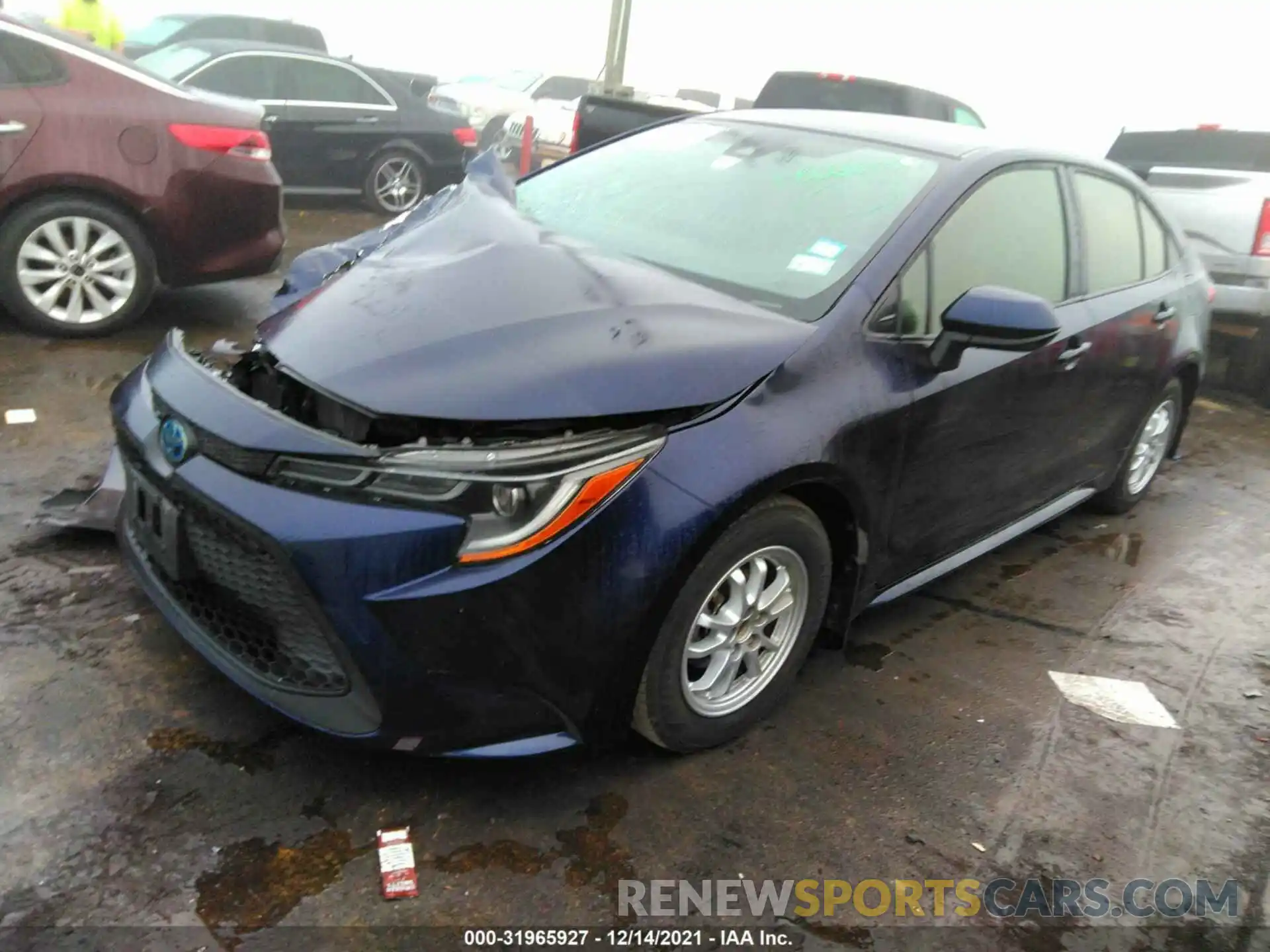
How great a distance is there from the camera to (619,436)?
2285 mm

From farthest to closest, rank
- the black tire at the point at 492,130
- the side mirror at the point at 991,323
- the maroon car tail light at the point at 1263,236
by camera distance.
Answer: the black tire at the point at 492,130, the maroon car tail light at the point at 1263,236, the side mirror at the point at 991,323

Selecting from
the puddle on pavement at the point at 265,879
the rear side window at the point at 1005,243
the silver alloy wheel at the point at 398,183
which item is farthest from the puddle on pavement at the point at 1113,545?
the silver alloy wheel at the point at 398,183

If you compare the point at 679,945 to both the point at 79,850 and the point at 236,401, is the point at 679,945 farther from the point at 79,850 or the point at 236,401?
the point at 236,401

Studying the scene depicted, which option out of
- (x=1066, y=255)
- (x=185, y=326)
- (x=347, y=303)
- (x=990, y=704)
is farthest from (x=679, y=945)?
(x=185, y=326)

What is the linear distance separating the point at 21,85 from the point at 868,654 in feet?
15.7

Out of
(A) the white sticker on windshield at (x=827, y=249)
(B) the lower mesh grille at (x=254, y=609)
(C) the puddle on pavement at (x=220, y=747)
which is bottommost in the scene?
(C) the puddle on pavement at (x=220, y=747)

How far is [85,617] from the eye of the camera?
302cm

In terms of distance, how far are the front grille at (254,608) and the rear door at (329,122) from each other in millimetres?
7701

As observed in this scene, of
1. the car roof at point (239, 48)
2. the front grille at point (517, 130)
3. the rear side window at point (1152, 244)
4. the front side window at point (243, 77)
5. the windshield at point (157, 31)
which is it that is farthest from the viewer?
the front grille at point (517, 130)

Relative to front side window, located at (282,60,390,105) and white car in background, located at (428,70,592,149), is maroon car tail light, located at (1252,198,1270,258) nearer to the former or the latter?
front side window, located at (282,60,390,105)

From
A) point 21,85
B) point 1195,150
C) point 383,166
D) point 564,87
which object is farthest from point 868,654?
point 564,87

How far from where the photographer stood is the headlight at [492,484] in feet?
7.06

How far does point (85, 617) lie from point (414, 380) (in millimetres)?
1433

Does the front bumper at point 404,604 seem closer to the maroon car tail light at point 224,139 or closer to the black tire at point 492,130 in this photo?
the maroon car tail light at point 224,139
